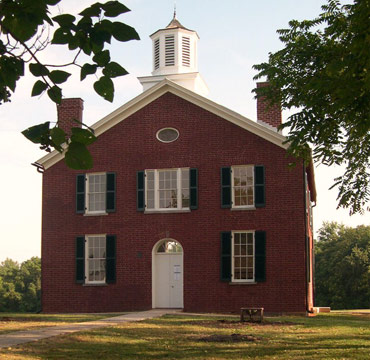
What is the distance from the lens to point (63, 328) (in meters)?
16.8

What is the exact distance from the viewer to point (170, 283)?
24859 millimetres

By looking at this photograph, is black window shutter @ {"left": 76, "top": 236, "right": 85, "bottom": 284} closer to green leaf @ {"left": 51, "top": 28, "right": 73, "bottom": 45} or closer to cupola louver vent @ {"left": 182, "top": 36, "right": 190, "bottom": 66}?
cupola louver vent @ {"left": 182, "top": 36, "right": 190, "bottom": 66}

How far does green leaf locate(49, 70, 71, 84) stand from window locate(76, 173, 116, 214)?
2187cm

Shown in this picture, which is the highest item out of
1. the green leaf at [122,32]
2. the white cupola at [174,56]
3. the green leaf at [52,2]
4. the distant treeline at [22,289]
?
the white cupola at [174,56]

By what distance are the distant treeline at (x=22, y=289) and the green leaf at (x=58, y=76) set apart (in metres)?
57.5

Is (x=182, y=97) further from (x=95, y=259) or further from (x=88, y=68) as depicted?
(x=88, y=68)

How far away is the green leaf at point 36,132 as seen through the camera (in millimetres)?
3232

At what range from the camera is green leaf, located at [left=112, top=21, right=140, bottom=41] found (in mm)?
3291

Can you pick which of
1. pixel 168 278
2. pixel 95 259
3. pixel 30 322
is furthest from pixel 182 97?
pixel 30 322

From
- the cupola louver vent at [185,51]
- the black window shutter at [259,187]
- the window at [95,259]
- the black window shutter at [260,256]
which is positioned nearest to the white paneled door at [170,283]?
the window at [95,259]

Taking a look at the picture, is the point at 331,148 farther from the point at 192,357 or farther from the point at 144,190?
the point at 144,190

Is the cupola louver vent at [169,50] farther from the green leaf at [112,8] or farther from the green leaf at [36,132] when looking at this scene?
the green leaf at [36,132]

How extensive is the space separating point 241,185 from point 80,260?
655 cm

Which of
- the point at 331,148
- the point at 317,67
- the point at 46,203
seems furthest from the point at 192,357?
the point at 46,203
